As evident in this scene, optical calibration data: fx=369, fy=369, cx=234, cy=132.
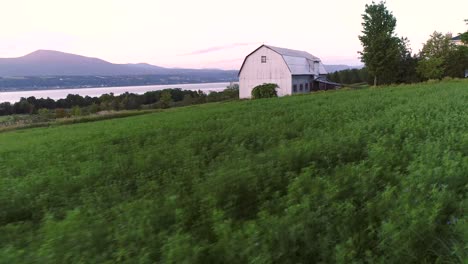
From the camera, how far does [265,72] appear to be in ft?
178

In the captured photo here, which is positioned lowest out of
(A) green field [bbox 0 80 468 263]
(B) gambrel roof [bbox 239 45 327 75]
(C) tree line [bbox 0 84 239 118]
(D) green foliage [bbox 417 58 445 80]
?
(C) tree line [bbox 0 84 239 118]

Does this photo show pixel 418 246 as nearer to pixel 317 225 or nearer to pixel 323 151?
pixel 317 225

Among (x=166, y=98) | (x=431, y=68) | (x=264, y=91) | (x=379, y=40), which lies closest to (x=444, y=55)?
(x=431, y=68)

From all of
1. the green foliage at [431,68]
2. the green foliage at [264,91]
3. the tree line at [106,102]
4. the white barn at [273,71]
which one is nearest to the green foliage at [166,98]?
the tree line at [106,102]

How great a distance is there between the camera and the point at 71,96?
323 feet

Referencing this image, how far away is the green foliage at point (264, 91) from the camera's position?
49.2 metres

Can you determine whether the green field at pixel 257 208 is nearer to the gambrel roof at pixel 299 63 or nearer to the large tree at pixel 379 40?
the large tree at pixel 379 40

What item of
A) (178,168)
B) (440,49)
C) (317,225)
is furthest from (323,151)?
(440,49)

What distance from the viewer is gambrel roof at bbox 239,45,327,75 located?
176 feet

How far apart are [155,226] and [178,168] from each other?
2.59m

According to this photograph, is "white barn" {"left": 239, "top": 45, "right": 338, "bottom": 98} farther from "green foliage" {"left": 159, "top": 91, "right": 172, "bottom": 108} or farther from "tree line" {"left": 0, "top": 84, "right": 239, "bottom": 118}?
"green foliage" {"left": 159, "top": 91, "right": 172, "bottom": 108}

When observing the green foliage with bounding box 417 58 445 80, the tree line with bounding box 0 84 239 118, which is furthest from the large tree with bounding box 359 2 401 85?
A: the tree line with bounding box 0 84 239 118

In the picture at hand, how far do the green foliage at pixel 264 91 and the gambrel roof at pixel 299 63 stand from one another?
5.18 meters

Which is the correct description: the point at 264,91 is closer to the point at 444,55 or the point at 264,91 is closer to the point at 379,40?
the point at 379,40
